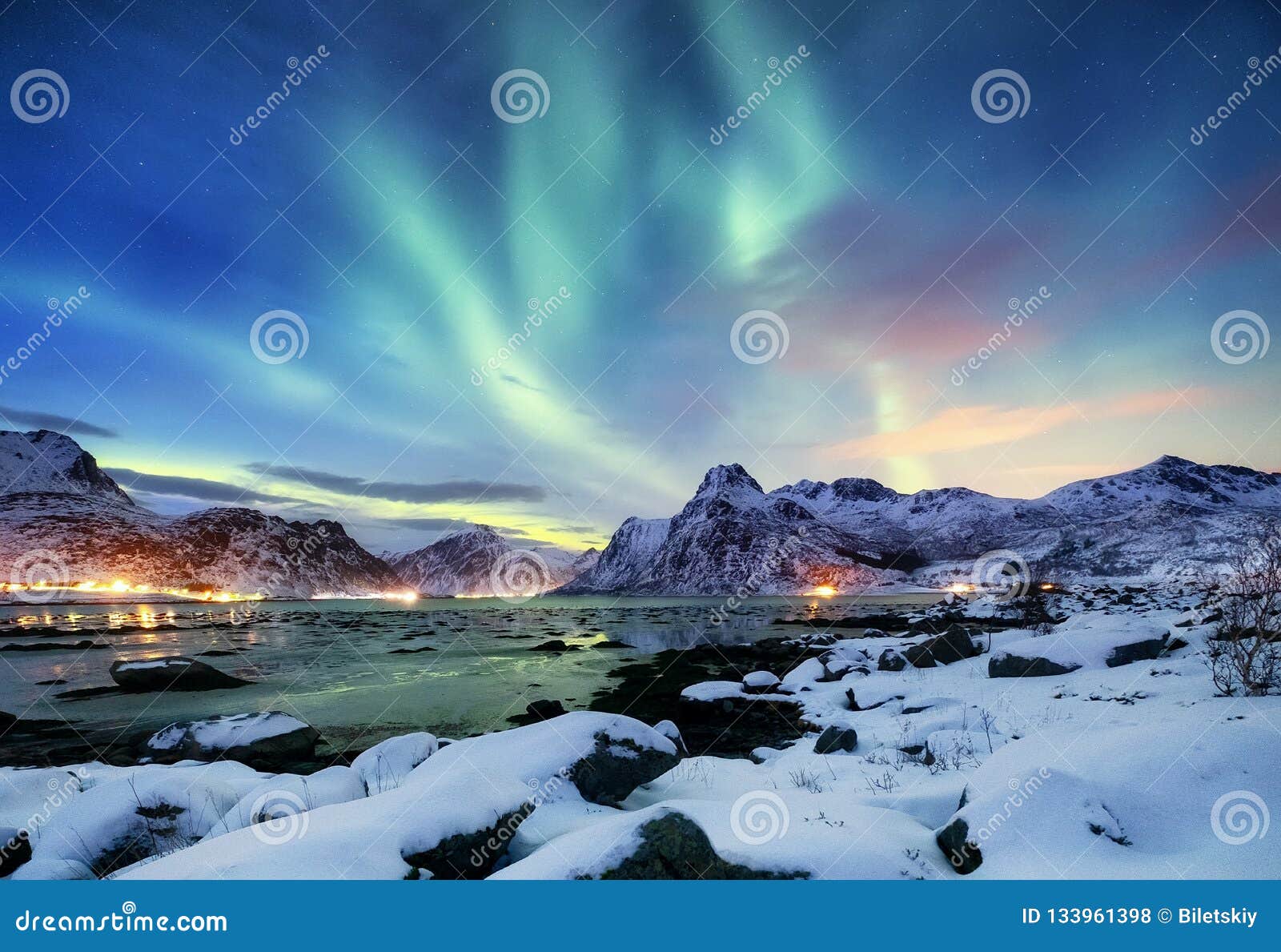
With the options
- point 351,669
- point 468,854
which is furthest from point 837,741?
point 351,669

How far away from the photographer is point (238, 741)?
13.2m

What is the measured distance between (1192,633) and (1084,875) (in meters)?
15.6

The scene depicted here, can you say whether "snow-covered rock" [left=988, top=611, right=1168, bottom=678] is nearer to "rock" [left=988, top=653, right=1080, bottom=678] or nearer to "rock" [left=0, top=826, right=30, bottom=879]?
"rock" [left=988, top=653, right=1080, bottom=678]

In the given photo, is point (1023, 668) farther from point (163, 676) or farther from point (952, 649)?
point (163, 676)

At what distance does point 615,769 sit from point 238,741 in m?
10.4

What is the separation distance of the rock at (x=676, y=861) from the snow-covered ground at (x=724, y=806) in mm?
17

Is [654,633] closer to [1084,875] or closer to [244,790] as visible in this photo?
[244,790]

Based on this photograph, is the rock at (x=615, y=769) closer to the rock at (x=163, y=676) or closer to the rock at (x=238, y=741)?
the rock at (x=238, y=741)

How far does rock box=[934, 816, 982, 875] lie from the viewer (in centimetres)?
562

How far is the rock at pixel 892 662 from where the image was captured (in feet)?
67.8

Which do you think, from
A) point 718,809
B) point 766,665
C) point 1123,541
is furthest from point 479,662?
point 1123,541

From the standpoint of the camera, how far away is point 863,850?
221 inches

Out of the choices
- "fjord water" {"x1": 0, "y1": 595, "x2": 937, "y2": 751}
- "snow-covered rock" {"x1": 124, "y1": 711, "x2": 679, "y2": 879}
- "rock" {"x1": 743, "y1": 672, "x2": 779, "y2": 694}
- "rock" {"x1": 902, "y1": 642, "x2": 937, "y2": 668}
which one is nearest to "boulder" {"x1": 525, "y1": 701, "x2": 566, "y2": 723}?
"fjord water" {"x1": 0, "y1": 595, "x2": 937, "y2": 751}

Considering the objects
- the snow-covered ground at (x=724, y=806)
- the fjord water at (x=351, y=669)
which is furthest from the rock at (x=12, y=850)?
the fjord water at (x=351, y=669)
